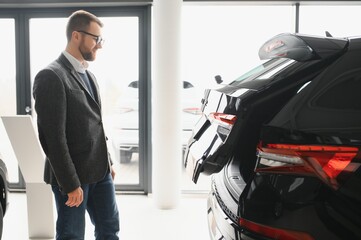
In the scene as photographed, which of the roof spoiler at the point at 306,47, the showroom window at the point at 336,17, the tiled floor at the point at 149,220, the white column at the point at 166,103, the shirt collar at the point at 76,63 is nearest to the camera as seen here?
the roof spoiler at the point at 306,47

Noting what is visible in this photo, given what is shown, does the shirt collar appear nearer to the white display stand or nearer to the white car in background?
the white display stand

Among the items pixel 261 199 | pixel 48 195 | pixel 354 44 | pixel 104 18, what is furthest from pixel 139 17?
pixel 261 199

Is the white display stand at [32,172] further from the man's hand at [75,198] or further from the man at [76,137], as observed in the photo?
the man's hand at [75,198]

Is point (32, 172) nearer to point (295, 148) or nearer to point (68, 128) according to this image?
point (68, 128)

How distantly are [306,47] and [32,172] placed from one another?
6.94 feet

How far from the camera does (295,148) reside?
3.26 ft

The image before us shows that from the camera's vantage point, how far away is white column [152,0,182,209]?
9.95 feet

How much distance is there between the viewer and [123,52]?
3.64 m

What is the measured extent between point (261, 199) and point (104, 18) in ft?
10.5

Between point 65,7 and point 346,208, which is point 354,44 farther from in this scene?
point 65,7

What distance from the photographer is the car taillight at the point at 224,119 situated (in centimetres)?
116

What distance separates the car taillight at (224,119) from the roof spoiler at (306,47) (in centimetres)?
34

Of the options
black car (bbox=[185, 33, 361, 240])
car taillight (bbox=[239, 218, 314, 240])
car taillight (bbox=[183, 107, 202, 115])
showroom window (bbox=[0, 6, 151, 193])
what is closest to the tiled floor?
showroom window (bbox=[0, 6, 151, 193])

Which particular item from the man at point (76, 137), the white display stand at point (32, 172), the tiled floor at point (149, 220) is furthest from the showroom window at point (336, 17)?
the white display stand at point (32, 172)
